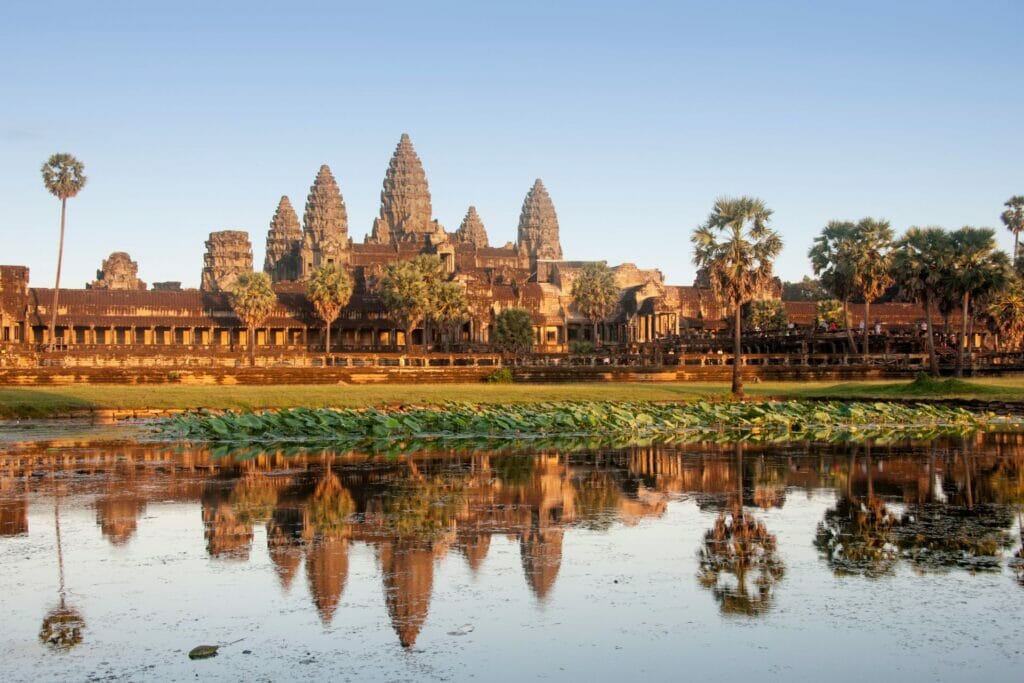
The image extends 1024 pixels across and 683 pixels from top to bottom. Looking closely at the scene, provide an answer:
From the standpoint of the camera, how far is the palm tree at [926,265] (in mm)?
58719

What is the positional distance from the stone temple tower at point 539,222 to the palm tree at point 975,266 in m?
112

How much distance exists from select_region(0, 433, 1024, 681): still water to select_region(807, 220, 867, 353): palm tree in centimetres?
5501

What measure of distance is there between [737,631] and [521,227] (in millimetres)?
167163

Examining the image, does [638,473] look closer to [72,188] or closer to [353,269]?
[72,188]

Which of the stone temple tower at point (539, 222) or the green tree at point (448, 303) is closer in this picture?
the green tree at point (448, 303)

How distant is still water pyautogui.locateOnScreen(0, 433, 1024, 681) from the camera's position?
9.45 meters

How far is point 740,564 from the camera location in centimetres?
1279

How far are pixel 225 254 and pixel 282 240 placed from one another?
27.7 feet

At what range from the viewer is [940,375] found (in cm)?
6125

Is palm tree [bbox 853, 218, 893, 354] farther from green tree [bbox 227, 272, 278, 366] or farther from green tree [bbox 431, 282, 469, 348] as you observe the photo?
green tree [bbox 227, 272, 278, 366]

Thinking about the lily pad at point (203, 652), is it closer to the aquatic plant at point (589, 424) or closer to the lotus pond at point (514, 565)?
the lotus pond at point (514, 565)

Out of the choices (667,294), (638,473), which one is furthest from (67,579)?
(667,294)

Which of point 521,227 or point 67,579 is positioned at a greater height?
point 521,227

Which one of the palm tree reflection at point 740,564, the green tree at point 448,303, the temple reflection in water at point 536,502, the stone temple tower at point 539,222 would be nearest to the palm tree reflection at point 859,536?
the temple reflection in water at point 536,502
